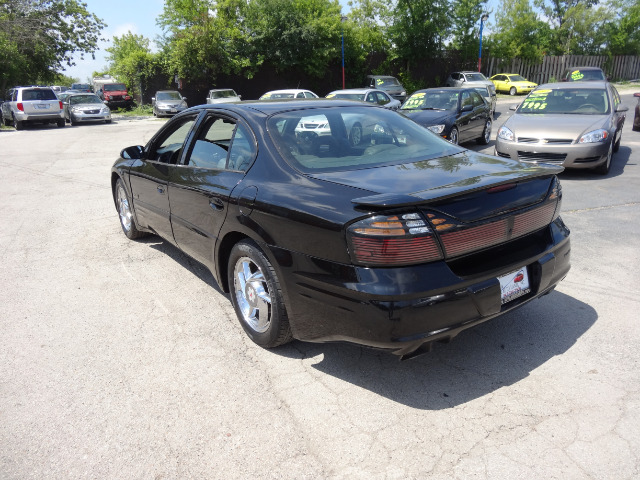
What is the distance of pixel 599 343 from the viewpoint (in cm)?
337

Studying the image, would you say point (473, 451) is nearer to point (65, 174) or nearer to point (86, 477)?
point (86, 477)

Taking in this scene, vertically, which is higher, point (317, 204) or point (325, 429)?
point (317, 204)

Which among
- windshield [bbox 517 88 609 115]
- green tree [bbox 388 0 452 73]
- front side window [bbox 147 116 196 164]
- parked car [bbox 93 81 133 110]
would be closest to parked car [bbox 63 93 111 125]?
parked car [bbox 93 81 133 110]

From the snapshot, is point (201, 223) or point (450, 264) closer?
point (450, 264)

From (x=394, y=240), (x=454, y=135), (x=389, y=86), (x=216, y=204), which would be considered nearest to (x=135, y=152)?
Answer: (x=216, y=204)

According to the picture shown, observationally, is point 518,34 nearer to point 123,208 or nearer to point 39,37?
point 39,37

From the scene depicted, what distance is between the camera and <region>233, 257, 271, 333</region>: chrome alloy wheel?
333 cm

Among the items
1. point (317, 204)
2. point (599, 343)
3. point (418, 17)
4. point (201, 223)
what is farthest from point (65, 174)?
point (418, 17)

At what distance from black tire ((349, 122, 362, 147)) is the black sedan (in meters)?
0.01

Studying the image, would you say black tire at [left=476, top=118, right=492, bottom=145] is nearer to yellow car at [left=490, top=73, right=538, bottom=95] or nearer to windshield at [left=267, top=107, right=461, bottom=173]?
windshield at [left=267, top=107, right=461, bottom=173]

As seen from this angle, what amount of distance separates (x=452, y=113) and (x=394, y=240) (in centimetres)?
960

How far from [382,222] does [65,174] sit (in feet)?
33.3

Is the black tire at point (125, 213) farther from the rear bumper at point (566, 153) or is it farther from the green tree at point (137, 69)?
the green tree at point (137, 69)

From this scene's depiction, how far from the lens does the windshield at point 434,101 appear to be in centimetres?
1189
